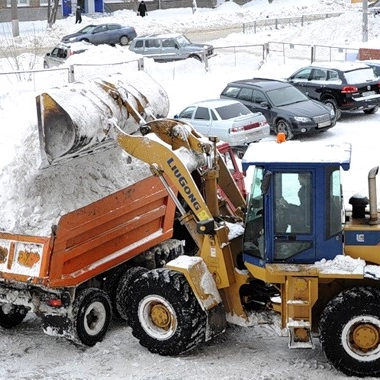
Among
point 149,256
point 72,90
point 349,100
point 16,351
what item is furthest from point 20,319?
point 349,100

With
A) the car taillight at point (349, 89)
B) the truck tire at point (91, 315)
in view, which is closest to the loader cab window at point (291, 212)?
the truck tire at point (91, 315)

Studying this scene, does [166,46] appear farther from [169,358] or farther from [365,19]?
[169,358]

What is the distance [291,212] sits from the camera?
368 inches

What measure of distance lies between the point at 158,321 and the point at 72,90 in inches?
117

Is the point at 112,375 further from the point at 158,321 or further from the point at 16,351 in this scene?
the point at 16,351

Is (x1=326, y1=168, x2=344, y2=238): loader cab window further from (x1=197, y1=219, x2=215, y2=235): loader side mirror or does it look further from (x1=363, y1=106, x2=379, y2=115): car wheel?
(x1=363, y1=106, x2=379, y2=115): car wheel

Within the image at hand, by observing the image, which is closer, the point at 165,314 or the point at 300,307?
the point at 300,307

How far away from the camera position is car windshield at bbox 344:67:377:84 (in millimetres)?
24625

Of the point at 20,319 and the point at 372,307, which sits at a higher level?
the point at 372,307

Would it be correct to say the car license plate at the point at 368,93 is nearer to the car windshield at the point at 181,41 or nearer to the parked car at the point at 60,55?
the car windshield at the point at 181,41

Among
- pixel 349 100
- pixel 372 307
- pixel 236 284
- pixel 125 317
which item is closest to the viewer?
pixel 372 307

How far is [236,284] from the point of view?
33.1 ft

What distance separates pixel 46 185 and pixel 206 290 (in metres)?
2.48

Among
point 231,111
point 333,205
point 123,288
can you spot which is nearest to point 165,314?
point 123,288
